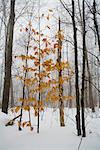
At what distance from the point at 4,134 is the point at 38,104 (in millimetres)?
1131

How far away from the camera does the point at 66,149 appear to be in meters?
4.84

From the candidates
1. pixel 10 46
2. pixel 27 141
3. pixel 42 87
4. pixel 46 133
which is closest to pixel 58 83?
pixel 42 87

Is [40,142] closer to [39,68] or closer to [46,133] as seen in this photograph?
[46,133]

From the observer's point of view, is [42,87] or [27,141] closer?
[27,141]

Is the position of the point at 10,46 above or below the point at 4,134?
above

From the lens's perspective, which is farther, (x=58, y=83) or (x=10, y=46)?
(x=10, y=46)

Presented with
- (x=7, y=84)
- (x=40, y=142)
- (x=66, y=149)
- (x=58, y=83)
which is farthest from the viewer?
(x=7, y=84)

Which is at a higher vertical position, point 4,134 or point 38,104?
point 38,104

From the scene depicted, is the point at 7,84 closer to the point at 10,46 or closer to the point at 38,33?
the point at 10,46

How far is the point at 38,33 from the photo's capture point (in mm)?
6098

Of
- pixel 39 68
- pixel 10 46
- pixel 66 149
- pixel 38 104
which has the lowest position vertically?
pixel 66 149

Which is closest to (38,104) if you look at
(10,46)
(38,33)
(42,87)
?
(42,87)

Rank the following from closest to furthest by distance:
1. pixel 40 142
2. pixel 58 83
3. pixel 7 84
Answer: pixel 40 142
pixel 58 83
pixel 7 84

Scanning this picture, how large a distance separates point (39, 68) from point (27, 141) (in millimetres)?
1943
